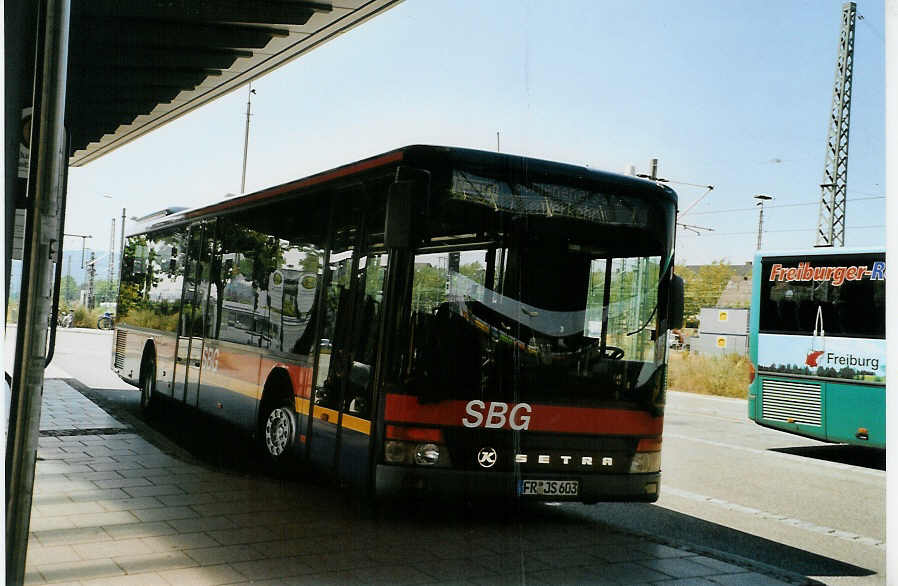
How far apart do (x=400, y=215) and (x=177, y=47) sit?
7.30 feet

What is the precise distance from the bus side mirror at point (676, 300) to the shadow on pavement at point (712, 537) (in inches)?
58.4

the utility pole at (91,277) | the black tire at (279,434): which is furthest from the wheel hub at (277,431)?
the utility pole at (91,277)

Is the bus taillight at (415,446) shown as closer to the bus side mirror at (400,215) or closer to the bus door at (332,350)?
the bus door at (332,350)

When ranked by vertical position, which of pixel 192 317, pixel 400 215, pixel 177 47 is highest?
pixel 177 47

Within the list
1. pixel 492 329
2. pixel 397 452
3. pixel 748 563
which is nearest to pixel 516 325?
pixel 492 329

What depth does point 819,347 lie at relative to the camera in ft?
30.3

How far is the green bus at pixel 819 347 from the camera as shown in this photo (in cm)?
784

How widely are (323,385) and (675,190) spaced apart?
2798 millimetres

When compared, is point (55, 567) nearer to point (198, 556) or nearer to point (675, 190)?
point (198, 556)

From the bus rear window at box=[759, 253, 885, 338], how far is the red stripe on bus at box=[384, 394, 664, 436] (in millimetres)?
2110

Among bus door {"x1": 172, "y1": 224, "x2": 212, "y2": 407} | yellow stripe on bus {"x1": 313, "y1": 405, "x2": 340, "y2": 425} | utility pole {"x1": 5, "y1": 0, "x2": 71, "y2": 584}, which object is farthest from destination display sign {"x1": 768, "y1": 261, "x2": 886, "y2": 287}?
utility pole {"x1": 5, "y1": 0, "x2": 71, "y2": 584}

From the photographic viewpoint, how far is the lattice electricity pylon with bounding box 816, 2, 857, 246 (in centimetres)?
617

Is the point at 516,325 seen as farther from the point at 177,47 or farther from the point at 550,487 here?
the point at 177,47

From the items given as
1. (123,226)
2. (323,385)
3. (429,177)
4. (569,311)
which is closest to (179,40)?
(123,226)
